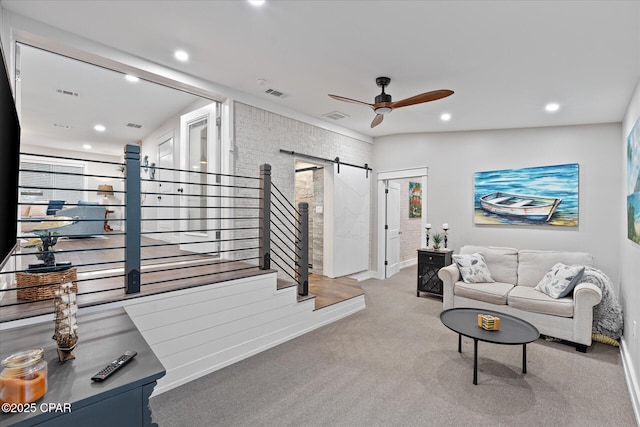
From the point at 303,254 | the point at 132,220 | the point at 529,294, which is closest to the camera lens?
the point at 132,220

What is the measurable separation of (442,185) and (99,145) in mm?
8529

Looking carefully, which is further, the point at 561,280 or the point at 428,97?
the point at 561,280

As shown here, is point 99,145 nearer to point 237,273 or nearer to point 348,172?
point 348,172

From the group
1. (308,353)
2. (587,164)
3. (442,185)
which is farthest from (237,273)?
(587,164)

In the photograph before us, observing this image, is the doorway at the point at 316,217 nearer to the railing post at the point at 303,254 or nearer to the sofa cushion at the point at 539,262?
the railing post at the point at 303,254

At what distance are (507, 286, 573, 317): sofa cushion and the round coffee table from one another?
75 cm

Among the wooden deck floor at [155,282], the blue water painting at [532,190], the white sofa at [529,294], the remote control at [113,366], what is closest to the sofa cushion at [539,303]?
the white sofa at [529,294]

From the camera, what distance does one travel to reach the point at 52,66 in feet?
12.2

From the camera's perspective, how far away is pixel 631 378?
8.08 feet

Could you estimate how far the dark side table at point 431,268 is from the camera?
495 centimetres

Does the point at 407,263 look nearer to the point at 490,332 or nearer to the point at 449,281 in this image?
the point at 449,281

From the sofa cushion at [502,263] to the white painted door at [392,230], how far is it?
218 centimetres

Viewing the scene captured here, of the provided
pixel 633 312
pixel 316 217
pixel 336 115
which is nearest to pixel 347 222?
pixel 316 217

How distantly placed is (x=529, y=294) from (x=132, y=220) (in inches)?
167
